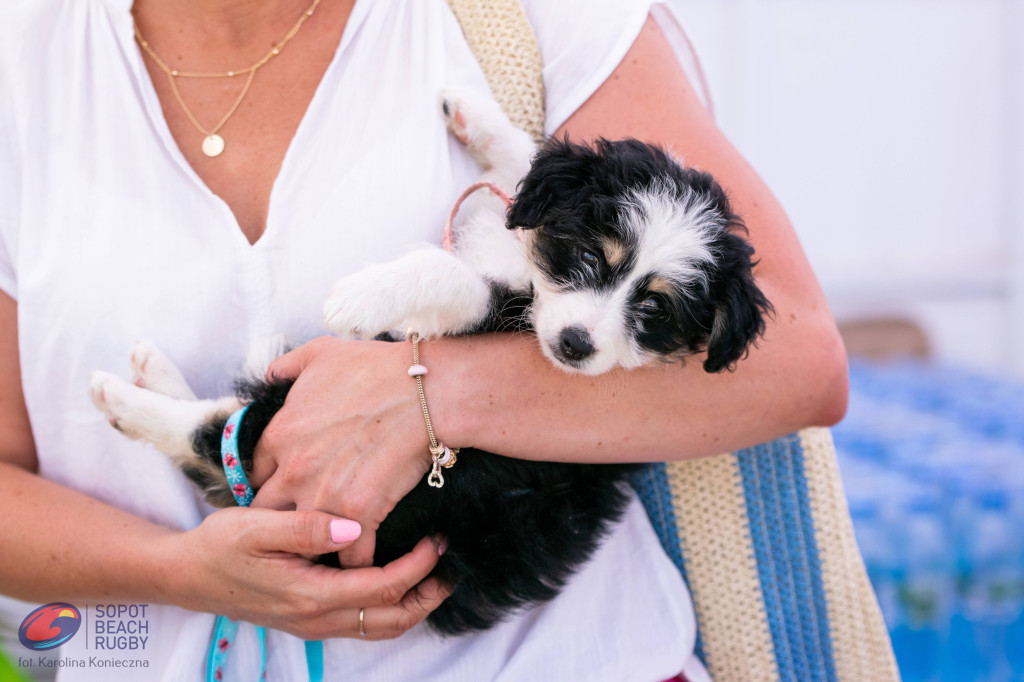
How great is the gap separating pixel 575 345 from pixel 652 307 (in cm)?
22

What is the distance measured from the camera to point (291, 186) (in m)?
1.53

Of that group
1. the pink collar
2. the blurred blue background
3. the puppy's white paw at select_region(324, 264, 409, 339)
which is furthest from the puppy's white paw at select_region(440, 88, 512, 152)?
the blurred blue background

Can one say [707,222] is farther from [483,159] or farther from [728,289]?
[483,159]

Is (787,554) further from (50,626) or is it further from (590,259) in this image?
(50,626)

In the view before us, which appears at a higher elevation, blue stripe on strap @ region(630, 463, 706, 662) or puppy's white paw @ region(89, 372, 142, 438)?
puppy's white paw @ region(89, 372, 142, 438)

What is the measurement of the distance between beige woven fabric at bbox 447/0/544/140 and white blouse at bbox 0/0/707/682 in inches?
1.5

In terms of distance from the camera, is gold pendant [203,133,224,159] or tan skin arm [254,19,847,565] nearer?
tan skin arm [254,19,847,565]

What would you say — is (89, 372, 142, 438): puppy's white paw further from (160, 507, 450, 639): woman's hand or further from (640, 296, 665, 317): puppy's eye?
(640, 296, 665, 317): puppy's eye

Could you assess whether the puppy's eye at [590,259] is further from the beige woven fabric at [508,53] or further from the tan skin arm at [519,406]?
the beige woven fabric at [508,53]

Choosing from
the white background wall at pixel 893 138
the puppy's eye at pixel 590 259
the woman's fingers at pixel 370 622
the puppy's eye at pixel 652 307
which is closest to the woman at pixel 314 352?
the woman's fingers at pixel 370 622

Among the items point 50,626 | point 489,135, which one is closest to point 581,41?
point 489,135

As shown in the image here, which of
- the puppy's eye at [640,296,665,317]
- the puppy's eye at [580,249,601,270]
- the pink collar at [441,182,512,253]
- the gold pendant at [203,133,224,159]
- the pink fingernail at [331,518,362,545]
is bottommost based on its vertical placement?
the pink fingernail at [331,518,362,545]

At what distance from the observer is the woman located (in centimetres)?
142

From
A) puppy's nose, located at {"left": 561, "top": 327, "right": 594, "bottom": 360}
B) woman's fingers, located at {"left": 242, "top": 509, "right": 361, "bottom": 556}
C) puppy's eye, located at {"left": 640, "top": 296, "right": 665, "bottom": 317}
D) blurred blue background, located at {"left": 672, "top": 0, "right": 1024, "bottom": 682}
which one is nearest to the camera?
woman's fingers, located at {"left": 242, "top": 509, "right": 361, "bottom": 556}
